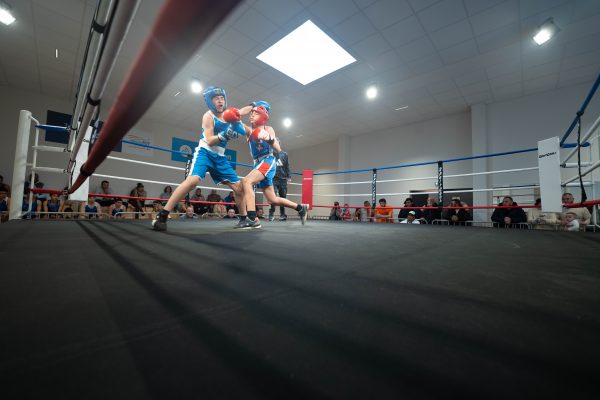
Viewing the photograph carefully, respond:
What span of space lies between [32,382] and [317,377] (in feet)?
1.00

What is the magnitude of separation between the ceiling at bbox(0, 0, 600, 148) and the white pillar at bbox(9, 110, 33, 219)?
5.04 feet

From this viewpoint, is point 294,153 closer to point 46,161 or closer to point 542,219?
point 46,161

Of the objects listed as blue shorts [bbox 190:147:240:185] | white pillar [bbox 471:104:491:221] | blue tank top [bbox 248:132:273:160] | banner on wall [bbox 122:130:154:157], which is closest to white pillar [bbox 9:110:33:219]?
blue shorts [bbox 190:147:240:185]

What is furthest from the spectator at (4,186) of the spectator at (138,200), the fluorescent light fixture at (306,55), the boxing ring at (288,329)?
the boxing ring at (288,329)

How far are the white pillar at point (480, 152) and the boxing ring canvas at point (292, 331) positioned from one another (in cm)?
544

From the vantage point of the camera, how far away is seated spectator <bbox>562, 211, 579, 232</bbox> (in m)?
3.01

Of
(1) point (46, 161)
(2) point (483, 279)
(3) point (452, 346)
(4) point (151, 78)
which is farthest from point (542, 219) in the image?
(1) point (46, 161)

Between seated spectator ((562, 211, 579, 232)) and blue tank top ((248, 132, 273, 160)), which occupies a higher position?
blue tank top ((248, 132, 273, 160))

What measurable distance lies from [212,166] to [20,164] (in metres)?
1.99

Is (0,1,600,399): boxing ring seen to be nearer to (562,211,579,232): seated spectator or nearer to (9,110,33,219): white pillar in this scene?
(9,110,33,219): white pillar

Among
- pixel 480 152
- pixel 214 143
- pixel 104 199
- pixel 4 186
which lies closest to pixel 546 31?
pixel 480 152

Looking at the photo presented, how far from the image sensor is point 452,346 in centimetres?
37

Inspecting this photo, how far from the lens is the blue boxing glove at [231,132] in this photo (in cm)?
205

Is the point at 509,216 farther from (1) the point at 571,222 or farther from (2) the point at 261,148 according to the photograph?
(2) the point at 261,148
